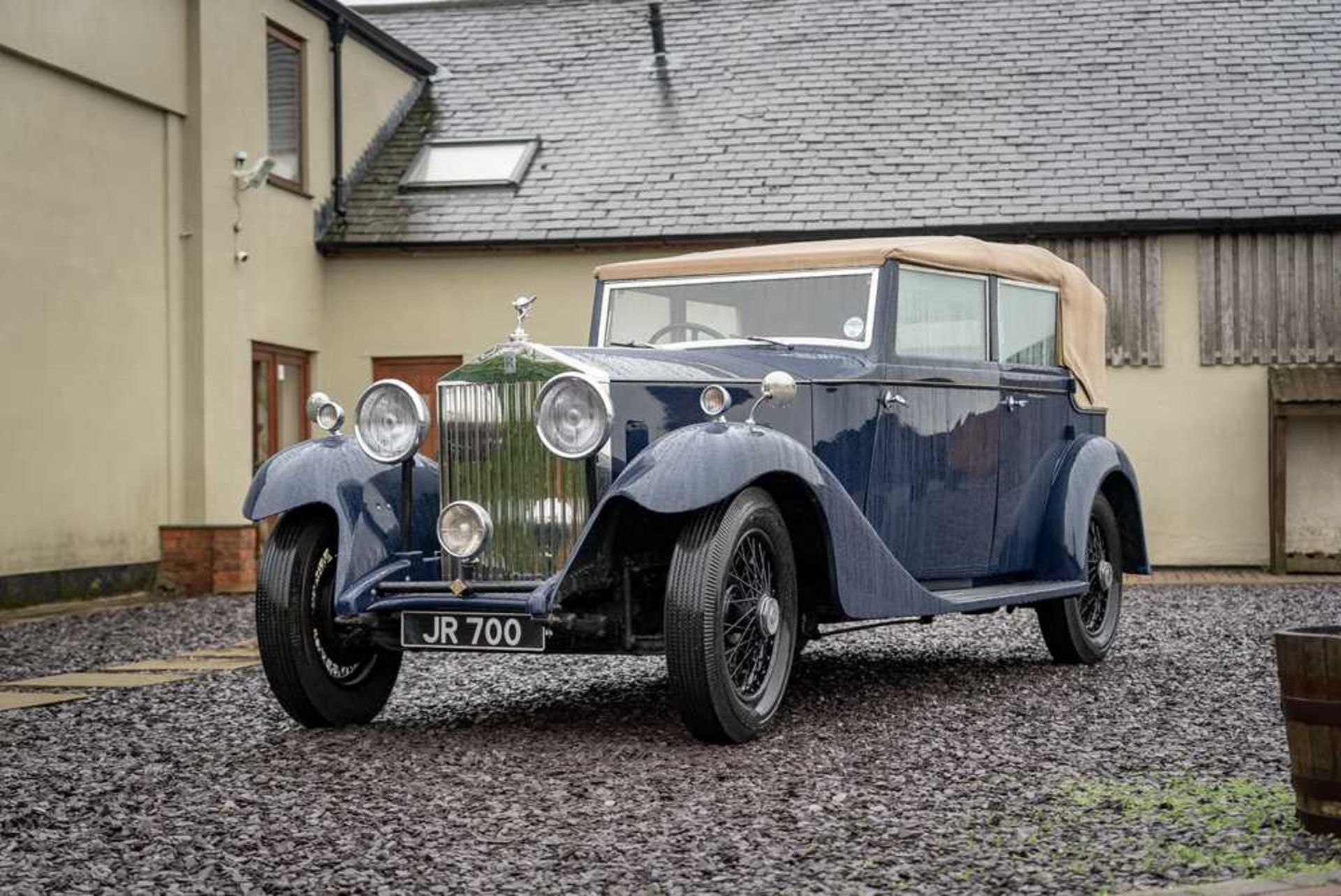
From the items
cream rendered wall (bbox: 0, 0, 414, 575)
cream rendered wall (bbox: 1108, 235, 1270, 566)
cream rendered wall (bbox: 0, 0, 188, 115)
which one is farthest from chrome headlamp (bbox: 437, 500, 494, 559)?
cream rendered wall (bbox: 1108, 235, 1270, 566)

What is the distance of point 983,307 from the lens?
791 cm

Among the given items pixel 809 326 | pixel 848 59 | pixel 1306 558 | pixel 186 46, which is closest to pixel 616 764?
pixel 809 326

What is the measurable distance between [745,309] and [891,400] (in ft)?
2.70

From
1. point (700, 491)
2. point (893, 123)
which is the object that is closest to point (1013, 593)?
point (700, 491)

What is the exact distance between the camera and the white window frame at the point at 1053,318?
801cm

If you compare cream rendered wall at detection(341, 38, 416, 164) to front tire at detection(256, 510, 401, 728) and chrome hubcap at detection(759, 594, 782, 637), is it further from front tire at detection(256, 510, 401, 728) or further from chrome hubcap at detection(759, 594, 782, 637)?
chrome hubcap at detection(759, 594, 782, 637)

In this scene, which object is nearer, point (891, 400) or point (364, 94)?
point (891, 400)

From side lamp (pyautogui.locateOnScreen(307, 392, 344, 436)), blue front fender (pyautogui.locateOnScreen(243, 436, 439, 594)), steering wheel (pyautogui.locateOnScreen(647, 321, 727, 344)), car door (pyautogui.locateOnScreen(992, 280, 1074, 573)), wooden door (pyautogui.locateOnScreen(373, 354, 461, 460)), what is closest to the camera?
blue front fender (pyautogui.locateOnScreen(243, 436, 439, 594))

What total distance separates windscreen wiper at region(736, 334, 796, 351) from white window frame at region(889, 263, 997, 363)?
0.43 meters

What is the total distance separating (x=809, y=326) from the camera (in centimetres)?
726

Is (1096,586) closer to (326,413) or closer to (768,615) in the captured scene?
(768,615)

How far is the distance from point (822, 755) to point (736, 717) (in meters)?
0.32

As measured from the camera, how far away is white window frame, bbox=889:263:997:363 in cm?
721

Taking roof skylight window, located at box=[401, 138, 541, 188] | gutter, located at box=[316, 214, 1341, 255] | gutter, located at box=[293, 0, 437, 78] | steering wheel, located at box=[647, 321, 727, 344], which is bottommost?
steering wheel, located at box=[647, 321, 727, 344]
